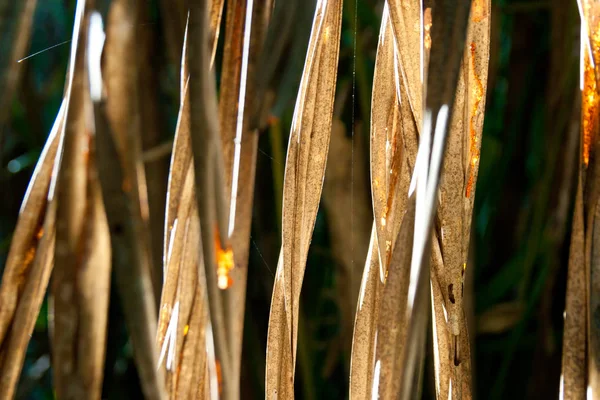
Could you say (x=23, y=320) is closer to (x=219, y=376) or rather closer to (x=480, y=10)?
(x=219, y=376)

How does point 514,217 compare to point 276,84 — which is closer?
point 276,84

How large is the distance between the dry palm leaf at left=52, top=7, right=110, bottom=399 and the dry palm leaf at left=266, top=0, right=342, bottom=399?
81 mm

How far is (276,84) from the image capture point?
0.27 metres

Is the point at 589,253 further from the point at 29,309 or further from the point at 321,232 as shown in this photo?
the point at 321,232

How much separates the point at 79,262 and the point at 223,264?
1.7 inches

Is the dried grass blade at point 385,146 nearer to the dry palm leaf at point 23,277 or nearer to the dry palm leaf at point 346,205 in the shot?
the dry palm leaf at point 23,277

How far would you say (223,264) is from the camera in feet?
0.63

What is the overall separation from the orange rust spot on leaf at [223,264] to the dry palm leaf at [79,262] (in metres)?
0.04

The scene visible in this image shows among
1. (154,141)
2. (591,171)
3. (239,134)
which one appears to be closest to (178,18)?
(239,134)

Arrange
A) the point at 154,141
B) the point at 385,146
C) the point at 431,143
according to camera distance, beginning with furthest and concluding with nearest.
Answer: the point at 154,141 → the point at 385,146 → the point at 431,143

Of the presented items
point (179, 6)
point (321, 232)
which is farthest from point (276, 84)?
point (321, 232)

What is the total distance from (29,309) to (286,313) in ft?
0.32

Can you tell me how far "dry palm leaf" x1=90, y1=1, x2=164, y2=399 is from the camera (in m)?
0.17

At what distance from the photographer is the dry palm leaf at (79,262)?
190mm
